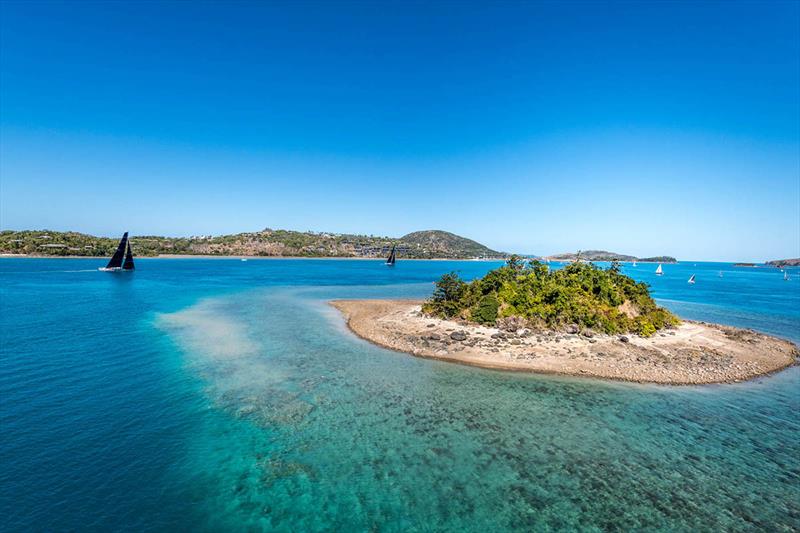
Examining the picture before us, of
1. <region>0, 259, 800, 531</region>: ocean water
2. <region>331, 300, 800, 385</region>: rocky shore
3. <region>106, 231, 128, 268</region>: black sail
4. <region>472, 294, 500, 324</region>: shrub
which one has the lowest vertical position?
<region>0, 259, 800, 531</region>: ocean water

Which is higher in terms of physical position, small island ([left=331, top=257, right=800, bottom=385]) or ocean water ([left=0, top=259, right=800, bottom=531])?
small island ([left=331, top=257, right=800, bottom=385])

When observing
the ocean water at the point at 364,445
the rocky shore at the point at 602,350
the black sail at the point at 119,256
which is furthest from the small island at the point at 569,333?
the black sail at the point at 119,256

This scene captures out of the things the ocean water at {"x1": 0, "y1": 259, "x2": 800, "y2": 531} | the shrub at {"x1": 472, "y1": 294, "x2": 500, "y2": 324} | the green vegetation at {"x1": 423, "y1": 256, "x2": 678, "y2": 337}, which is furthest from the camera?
the shrub at {"x1": 472, "y1": 294, "x2": 500, "y2": 324}

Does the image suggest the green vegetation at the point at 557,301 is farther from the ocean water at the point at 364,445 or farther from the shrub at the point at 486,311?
the ocean water at the point at 364,445

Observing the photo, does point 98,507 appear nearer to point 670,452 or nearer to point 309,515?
point 309,515

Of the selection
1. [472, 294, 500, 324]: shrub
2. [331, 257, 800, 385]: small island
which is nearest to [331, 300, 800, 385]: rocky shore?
[331, 257, 800, 385]: small island

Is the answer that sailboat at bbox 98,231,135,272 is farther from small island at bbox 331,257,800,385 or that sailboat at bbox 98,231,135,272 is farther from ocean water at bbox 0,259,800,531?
small island at bbox 331,257,800,385

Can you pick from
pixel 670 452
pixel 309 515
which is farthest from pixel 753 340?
pixel 309 515
